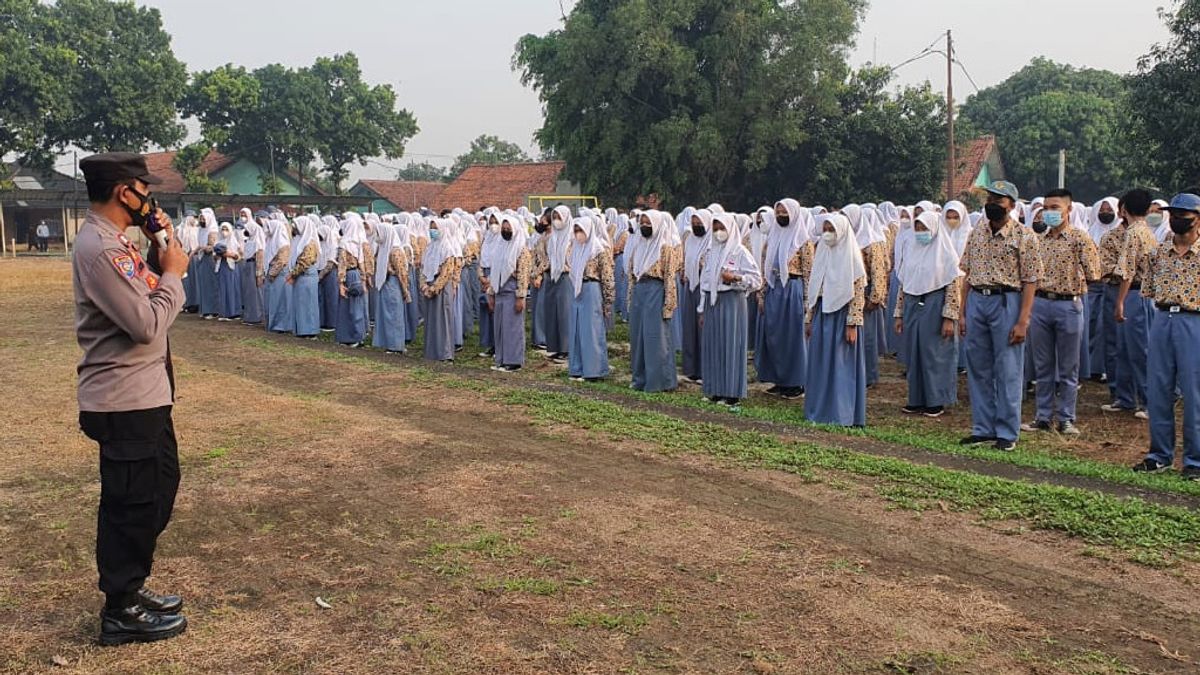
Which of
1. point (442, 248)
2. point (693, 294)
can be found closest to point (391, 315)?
point (442, 248)

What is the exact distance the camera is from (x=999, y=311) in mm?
7176

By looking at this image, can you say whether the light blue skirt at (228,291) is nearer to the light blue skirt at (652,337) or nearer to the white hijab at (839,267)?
the light blue skirt at (652,337)

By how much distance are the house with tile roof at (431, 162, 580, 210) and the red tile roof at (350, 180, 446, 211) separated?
9.17ft

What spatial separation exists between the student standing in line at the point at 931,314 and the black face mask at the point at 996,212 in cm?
107

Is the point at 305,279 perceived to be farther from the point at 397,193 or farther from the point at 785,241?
the point at 397,193

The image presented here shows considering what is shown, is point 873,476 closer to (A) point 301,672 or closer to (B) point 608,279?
(A) point 301,672

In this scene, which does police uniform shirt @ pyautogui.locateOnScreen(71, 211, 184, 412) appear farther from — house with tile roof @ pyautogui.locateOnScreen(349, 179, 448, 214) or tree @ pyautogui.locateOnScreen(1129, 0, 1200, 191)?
house with tile roof @ pyautogui.locateOnScreen(349, 179, 448, 214)

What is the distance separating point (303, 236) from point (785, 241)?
7964 mm

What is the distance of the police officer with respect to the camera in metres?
3.48

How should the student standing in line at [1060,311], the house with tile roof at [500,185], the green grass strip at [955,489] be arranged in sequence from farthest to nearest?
the house with tile roof at [500,185]
the student standing in line at [1060,311]
the green grass strip at [955,489]

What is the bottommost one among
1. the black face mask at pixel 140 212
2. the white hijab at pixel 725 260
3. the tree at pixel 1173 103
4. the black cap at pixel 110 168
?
the white hijab at pixel 725 260

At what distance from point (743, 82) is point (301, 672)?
91.9ft

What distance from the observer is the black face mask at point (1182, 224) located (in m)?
6.19

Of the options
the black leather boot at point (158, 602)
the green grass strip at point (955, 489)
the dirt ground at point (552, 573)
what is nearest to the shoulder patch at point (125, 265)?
the black leather boot at point (158, 602)
